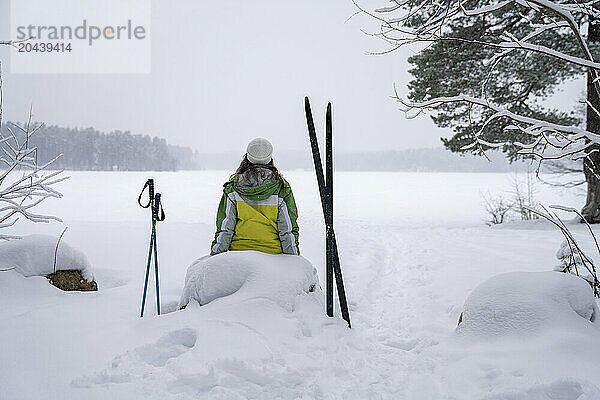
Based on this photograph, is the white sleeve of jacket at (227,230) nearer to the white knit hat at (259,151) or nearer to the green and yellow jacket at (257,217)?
the green and yellow jacket at (257,217)

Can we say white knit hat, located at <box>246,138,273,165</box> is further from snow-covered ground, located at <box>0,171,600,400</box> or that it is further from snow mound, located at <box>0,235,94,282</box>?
snow mound, located at <box>0,235,94,282</box>

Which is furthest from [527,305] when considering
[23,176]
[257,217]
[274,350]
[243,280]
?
[23,176]

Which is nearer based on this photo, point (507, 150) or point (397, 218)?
point (507, 150)

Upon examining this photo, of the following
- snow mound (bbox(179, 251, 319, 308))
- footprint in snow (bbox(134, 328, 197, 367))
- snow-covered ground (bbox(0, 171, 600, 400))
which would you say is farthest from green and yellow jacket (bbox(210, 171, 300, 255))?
footprint in snow (bbox(134, 328, 197, 367))

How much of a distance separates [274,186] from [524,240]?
25.0 feet

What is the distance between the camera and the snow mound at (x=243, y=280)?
3500 millimetres

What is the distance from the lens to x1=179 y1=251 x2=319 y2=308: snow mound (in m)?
3.50

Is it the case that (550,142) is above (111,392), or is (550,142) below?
above

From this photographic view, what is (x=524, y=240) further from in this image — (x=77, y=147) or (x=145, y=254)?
(x=77, y=147)

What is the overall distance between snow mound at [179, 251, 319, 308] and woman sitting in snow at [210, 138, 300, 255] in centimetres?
37

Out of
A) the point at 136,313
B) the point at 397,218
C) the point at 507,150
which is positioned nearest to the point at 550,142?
the point at 136,313

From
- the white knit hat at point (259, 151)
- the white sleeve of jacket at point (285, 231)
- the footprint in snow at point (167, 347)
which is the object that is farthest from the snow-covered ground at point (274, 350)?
the white knit hat at point (259, 151)

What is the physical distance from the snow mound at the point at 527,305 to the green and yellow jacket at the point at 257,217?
1.68 meters

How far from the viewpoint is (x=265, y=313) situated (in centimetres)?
329
